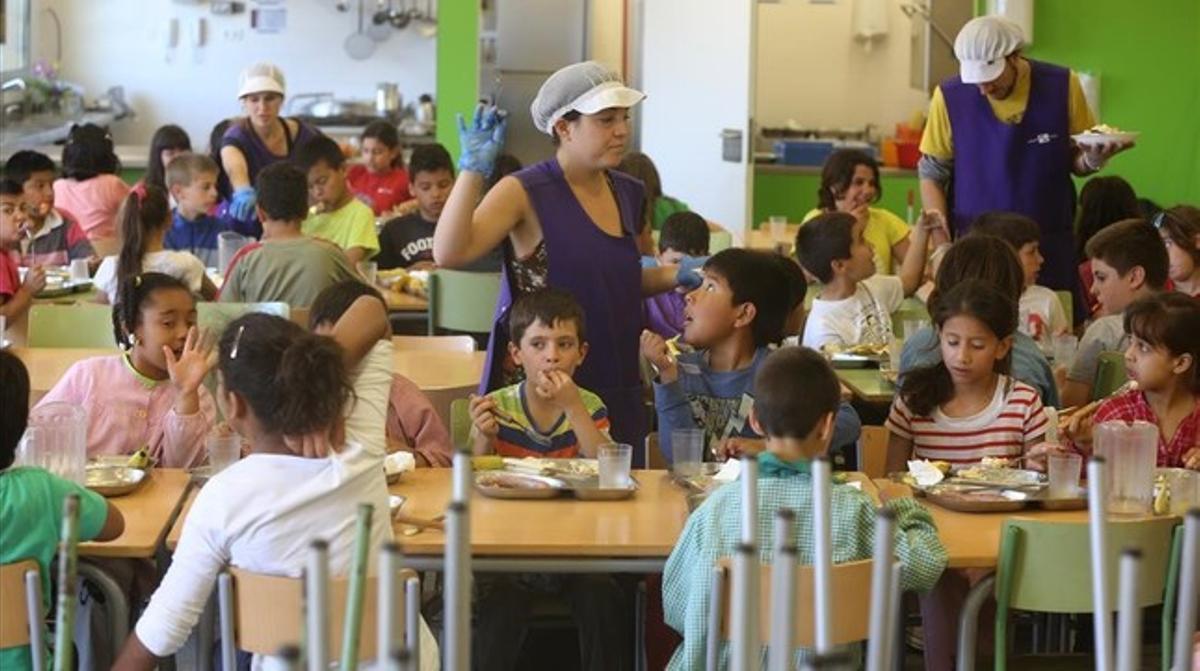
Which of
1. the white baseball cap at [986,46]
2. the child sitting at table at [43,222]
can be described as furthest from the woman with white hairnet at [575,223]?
the child sitting at table at [43,222]

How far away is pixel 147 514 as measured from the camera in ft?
12.3

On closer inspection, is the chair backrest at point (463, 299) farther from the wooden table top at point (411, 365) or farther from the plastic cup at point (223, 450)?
the plastic cup at point (223, 450)

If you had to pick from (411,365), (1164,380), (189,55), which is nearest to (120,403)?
(411,365)

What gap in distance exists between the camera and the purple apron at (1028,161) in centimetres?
641

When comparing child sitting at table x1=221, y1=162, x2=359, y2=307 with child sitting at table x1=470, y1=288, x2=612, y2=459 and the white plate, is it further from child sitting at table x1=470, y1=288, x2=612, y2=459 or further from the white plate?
the white plate

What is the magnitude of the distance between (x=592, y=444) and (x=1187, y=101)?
20.9 feet

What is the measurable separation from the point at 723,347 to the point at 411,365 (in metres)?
1.25

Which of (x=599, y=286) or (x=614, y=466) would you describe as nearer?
(x=614, y=466)

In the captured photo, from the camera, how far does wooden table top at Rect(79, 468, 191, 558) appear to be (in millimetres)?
3516

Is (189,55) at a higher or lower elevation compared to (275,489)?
higher

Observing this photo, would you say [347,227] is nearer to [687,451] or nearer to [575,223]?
[575,223]

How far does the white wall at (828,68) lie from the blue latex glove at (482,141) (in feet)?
25.1

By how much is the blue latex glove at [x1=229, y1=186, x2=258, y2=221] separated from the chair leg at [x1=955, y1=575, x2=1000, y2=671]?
14.9ft

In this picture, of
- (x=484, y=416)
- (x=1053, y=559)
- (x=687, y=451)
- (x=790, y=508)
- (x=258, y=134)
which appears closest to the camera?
(x=790, y=508)
